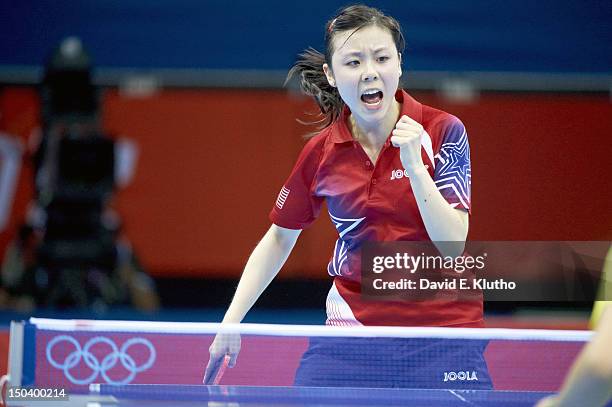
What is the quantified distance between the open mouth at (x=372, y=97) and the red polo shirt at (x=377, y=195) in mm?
110

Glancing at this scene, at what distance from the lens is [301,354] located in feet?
10.4

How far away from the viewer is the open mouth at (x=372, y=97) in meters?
3.19

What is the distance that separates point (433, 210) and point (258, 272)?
2.36 feet

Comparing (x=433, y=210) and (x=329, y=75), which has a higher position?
(x=329, y=75)

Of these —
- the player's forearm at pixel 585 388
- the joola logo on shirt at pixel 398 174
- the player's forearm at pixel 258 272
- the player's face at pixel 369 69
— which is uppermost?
the player's face at pixel 369 69

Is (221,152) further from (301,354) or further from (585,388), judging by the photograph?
(585,388)

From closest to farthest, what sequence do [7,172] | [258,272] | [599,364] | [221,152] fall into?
[599,364] < [258,272] < [7,172] < [221,152]

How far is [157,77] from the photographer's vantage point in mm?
7117

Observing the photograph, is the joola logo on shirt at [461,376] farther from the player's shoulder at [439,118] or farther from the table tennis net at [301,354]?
the player's shoulder at [439,118]

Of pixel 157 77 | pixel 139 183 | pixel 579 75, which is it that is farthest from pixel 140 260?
pixel 579 75

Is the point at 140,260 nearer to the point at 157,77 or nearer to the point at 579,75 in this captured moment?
the point at 157,77

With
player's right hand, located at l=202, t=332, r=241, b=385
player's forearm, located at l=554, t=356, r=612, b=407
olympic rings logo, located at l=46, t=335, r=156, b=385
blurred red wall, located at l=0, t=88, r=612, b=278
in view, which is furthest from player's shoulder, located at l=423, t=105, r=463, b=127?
blurred red wall, located at l=0, t=88, r=612, b=278

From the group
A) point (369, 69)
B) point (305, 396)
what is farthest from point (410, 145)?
point (305, 396)

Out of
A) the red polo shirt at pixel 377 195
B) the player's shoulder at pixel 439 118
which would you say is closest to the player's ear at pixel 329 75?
the red polo shirt at pixel 377 195
